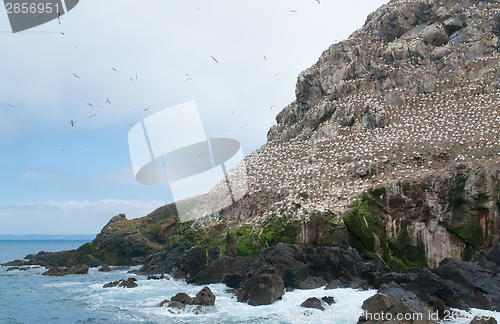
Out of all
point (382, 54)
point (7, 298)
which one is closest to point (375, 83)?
point (382, 54)

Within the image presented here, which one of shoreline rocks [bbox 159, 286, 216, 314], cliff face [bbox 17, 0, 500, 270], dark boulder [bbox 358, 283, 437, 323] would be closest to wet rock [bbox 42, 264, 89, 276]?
cliff face [bbox 17, 0, 500, 270]

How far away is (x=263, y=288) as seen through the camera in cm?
1872

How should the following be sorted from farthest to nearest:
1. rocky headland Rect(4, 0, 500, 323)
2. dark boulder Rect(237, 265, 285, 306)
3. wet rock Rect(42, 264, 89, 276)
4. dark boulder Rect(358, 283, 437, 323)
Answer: wet rock Rect(42, 264, 89, 276)
rocky headland Rect(4, 0, 500, 323)
dark boulder Rect(237, 265, 285, 306)
dark boulder Rect(358, 283, 437, 323)

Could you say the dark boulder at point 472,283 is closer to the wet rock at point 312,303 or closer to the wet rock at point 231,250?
the wet rock at point 312,303

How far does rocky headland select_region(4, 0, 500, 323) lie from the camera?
816 inches

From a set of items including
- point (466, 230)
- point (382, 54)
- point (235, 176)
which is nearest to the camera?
point (466, 230)

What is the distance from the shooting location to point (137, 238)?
2037 inches

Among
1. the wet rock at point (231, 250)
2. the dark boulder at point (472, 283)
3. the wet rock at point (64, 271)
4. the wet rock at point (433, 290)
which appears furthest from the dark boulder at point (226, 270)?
the wet rock at point (64, 271)

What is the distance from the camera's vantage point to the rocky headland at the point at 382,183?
68.0ft

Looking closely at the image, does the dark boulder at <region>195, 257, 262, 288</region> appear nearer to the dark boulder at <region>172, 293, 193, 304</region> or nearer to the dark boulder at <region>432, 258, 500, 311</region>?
the dark boulder at <region>172, 293, 193, 304</region>

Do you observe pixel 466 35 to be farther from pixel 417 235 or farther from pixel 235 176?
pixel 235 176

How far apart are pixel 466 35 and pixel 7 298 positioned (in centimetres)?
5400

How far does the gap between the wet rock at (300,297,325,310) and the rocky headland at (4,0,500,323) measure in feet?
0.56

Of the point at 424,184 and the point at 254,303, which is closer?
the point at 254,303
